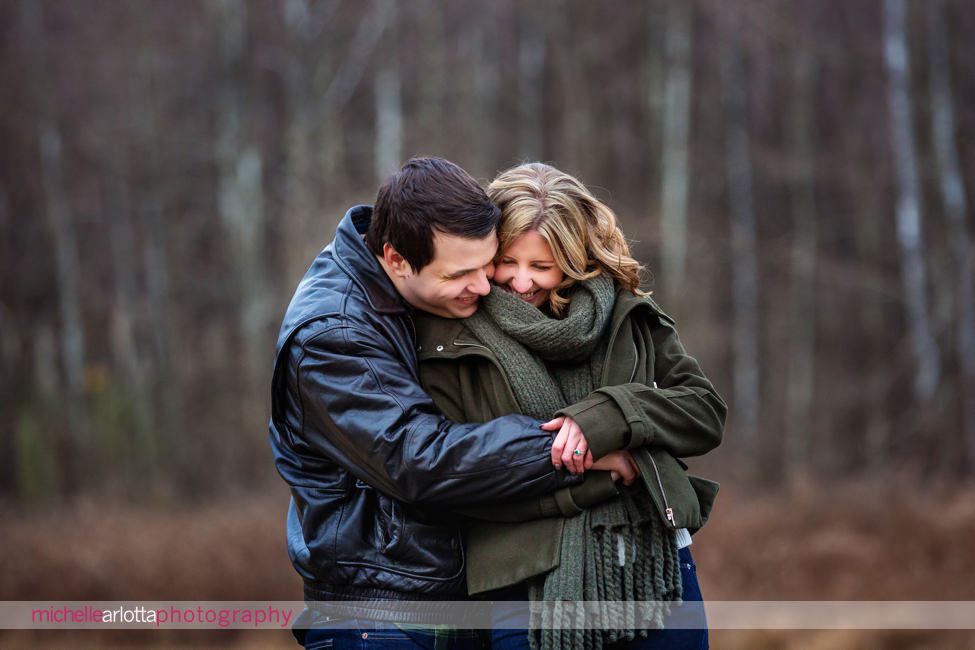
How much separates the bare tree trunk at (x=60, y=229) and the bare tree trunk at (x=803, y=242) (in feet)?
36.4

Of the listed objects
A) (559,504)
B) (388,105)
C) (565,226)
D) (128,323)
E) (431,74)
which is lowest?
(559,504)

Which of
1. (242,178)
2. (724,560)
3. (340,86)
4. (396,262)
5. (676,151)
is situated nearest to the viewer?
(396,262)

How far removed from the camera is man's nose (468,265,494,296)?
2.83 m

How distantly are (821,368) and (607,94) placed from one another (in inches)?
232

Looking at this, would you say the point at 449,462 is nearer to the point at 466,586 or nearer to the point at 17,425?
the point at 466,586

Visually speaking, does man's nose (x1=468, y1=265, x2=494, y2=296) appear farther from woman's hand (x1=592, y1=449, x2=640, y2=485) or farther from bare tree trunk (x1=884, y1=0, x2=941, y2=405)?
bare tree trunk (x1=884, y1=0, x2=941, y2=405)

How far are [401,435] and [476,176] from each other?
1414 cm

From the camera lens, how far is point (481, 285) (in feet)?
9.32

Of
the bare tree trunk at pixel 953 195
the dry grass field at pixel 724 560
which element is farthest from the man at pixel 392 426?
the bare tree trunk at pixel 953 195

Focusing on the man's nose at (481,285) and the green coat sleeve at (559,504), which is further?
the man's nose at (481,285)

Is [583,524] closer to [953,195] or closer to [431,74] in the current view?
[953,195]

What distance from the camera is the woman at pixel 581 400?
2656 millimetres

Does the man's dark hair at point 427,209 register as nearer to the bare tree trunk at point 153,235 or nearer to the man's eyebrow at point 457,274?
the man's eyebrow at point 457,274

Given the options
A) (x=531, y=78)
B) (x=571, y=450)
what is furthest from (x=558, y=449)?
(x=531, y=78)
